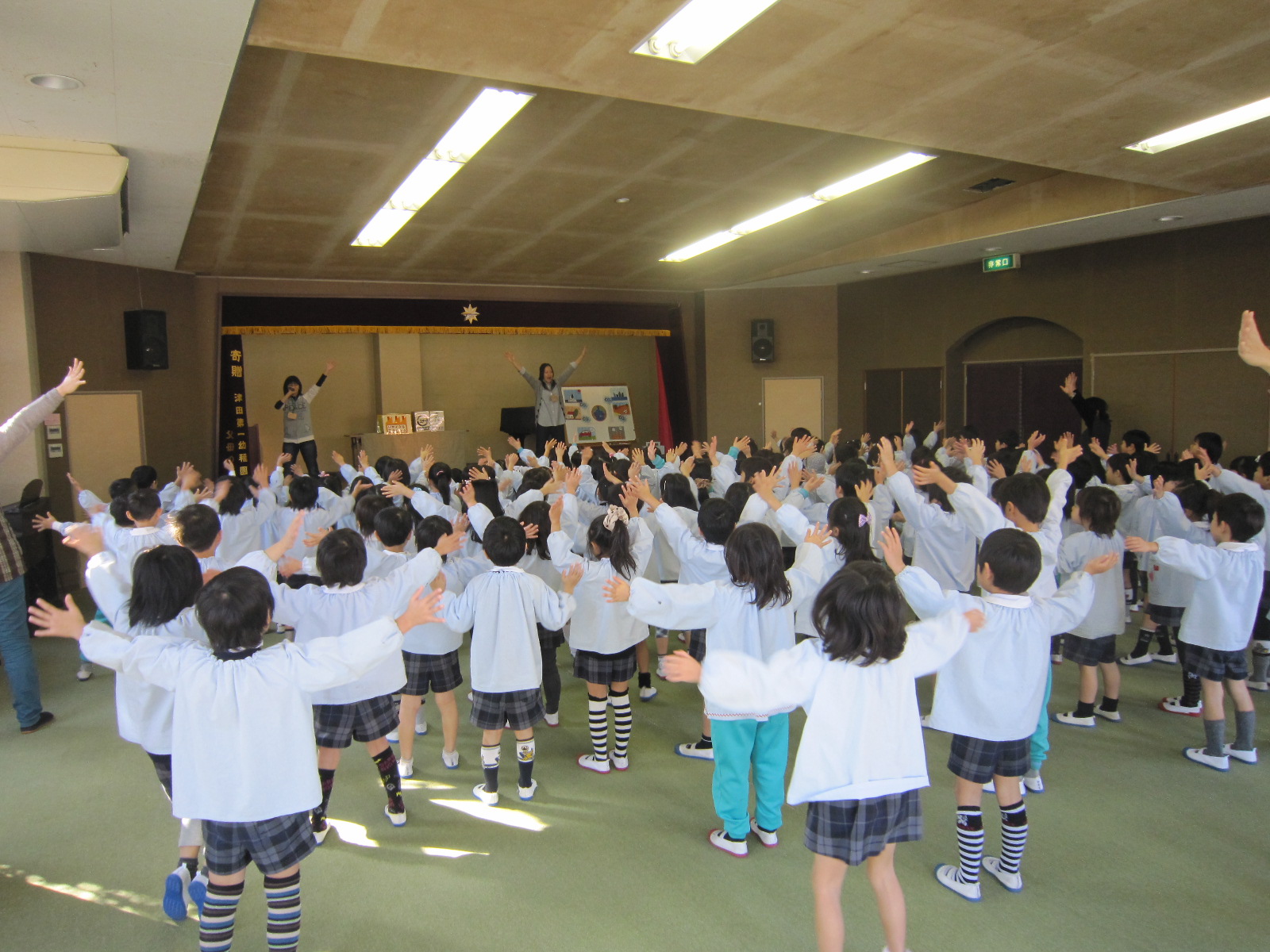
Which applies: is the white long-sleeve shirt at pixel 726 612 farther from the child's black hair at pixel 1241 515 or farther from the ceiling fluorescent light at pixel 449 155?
the ceiling fluorescent light at pixel 449 155

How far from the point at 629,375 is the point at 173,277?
Result: 6.71 m

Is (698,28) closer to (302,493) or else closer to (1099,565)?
(1099,565)

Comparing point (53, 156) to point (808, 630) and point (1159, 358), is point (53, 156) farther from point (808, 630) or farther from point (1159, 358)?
point (1159, 358)

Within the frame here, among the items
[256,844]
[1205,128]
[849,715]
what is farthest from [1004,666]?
[1205,128]

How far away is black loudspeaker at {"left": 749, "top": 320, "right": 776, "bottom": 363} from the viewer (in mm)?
12375

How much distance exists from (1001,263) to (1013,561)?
27.9 feet

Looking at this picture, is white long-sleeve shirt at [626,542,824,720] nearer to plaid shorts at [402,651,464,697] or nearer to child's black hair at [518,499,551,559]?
child's black hair at [518,499,551,559]

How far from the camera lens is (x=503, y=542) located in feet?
10.3

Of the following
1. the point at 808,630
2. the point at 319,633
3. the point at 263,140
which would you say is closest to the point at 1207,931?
the point at 808,630

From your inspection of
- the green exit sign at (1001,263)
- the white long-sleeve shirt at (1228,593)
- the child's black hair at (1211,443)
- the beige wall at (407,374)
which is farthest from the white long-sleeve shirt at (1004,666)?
the beige wall at (407,374)

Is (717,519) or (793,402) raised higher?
(793,402)

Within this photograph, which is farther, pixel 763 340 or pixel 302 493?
pixel 763 340

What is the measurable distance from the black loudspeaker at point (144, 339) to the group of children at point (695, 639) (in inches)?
173

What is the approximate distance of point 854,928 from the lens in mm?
2531
